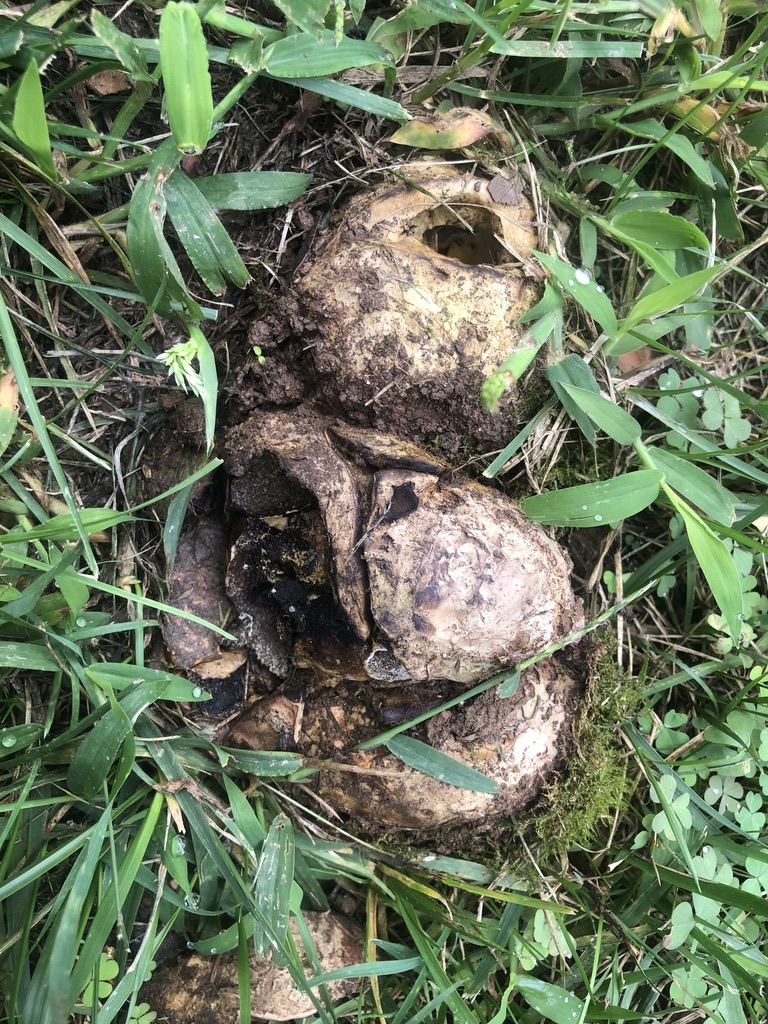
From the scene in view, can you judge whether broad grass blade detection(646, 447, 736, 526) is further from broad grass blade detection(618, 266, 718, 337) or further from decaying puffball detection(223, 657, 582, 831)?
decaying puffball detection(223, 657, 582, 831)

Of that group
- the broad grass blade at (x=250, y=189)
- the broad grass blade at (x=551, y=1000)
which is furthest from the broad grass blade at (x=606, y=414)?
the broad grass blade at (x=551, y=1000)

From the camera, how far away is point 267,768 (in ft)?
6.33

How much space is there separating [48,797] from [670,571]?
1984 millimetres

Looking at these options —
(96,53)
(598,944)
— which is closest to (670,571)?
(598,944)

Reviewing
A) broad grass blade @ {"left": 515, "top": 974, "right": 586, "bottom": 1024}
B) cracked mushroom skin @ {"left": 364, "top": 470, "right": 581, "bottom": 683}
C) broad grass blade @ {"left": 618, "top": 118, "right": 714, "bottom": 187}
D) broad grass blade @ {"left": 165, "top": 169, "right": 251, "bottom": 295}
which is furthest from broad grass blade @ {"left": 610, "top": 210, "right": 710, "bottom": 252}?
broad grass blade @ {"left": 515, "top": 974, "right": 586, "bottom": 1024}

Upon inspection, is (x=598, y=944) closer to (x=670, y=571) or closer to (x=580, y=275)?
(x=670, y=571)

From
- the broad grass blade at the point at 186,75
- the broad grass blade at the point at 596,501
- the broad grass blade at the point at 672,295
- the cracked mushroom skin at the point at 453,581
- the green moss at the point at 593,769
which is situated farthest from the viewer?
the green moss at the point at 593,769

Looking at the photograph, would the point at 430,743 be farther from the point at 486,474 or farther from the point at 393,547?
the point at 486,474

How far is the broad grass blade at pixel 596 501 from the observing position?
5.95ft

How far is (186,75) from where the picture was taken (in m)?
1.50

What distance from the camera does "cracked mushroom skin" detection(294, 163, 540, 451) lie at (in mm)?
1766

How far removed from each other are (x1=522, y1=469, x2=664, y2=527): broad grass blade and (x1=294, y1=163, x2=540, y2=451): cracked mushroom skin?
0.25 metres

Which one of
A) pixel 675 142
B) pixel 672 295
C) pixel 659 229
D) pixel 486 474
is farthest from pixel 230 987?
pixel 675 142

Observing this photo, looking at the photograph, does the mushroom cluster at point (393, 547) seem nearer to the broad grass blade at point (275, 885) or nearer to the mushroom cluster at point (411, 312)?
the mushroom cluster at point (411, 312)
